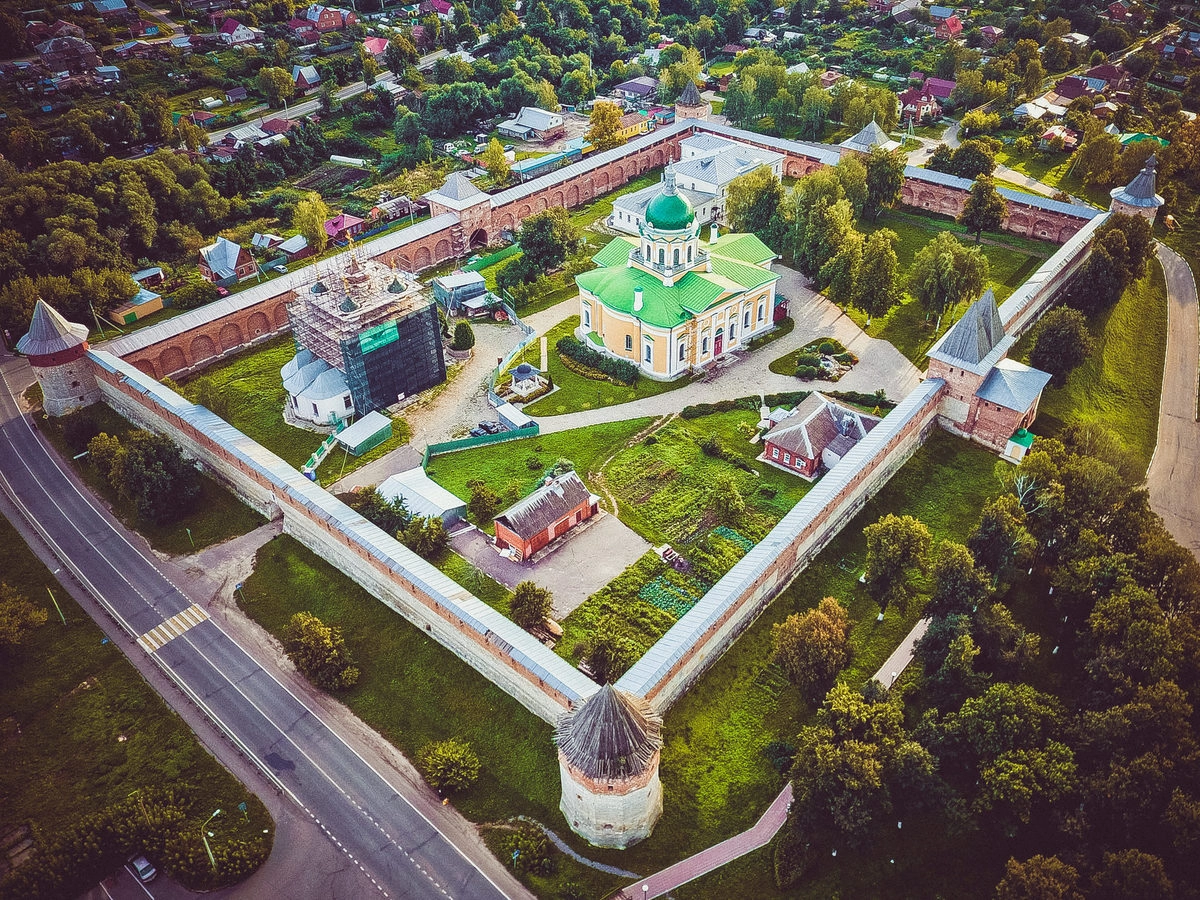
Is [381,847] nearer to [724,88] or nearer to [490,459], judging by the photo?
[490,459]

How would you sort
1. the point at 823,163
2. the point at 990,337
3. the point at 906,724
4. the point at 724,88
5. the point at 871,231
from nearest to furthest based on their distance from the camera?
1. the point at 906,724
2. the point at 990,337
3. the point at 871,231
4. the point at 823,163
5. the point at 724,88

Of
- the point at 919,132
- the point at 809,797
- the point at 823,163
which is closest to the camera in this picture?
the point at 809,797

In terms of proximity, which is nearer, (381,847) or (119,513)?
(381,847)

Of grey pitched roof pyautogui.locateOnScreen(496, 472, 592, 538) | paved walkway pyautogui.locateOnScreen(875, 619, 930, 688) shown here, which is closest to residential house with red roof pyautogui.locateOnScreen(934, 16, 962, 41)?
grey pitched roof pyautogui.locateOnScreen(496, 472, 592, 538)

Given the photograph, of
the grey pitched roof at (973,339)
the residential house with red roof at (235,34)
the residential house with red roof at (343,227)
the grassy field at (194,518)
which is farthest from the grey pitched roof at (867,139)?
the residential house with red roof at (235,34)

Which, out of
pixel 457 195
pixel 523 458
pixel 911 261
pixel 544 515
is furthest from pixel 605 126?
pixel 544 515

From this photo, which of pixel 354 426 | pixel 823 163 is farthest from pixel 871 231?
pixel 354 426

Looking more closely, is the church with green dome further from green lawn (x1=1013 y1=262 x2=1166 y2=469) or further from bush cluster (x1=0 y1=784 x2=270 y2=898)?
bush cluster (x1=0 y1=784 x2=270 y2=898)
